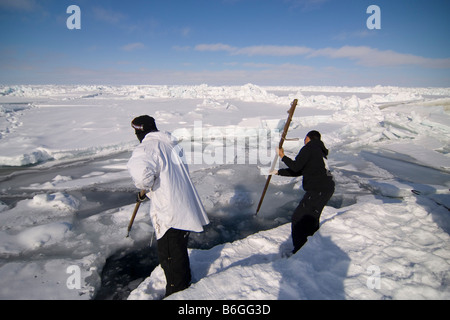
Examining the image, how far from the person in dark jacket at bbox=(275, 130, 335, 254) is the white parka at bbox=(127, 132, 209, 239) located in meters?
1.22

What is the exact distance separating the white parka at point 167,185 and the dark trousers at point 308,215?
3.99 feet

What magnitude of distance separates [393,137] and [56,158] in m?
13.8

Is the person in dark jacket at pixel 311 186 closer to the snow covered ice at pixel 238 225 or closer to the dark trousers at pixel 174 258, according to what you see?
the snow covered ice at pixel 238 225

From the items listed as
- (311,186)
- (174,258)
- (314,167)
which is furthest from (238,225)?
(174,258)

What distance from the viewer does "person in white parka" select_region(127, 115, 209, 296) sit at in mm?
1639

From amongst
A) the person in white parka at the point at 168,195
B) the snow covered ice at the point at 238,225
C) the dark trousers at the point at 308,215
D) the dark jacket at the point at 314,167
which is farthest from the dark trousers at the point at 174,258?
the dark jacket at the point at 314,167

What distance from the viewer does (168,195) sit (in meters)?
1.73

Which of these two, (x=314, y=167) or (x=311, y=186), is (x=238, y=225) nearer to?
(x=311, y=186)

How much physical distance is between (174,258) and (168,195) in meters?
0.53

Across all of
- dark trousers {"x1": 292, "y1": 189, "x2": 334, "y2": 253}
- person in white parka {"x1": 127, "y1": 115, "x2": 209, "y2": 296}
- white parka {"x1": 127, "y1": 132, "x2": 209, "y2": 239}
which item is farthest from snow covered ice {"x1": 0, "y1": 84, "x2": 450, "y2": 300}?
white parka {"x1": 127, "y1": 132, "x2": 209, "y2": 239}

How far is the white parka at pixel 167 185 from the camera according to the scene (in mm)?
1654

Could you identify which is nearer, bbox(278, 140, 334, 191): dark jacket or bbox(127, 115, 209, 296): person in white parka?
bbox(127, 115, 209, 296): person in white parka

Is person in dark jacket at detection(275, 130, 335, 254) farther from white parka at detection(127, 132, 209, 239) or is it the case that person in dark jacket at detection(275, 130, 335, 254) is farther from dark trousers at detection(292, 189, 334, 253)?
white parka at detection(127, 132, 209, 239)
